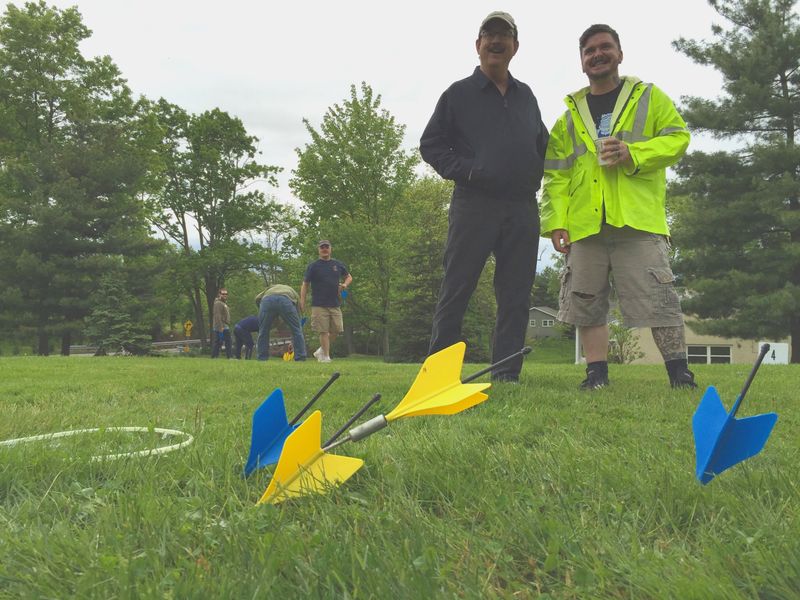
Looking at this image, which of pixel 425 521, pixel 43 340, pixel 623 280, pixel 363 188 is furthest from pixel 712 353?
pixel 425 521

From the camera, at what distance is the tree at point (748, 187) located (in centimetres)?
1716

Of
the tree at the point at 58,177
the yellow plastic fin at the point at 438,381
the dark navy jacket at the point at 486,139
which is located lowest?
the yellow plastic fin at the point at 438,381

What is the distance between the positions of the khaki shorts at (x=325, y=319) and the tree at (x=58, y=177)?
14.6m

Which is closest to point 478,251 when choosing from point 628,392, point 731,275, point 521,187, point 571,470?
point 521,187

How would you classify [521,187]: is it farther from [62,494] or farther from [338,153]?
[338,153]

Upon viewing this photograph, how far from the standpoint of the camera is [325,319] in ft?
30.6

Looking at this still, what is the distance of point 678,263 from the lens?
18891 millimetres

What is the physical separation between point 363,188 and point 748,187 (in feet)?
51.2

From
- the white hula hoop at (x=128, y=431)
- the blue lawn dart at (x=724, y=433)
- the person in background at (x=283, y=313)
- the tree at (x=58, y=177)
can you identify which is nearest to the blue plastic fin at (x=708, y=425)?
the blue lawn dart at (x=724, y=433)

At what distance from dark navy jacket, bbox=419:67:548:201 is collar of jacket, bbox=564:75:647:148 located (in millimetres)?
246

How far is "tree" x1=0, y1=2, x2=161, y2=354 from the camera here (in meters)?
20.7

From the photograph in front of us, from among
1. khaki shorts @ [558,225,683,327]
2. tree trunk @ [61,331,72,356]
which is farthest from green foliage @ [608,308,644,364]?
tree trunk @ [61,331,72,356]

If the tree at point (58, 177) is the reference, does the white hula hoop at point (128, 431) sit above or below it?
below

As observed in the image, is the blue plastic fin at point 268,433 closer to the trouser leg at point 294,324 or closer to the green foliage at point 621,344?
the trouser leg at point 294,324
